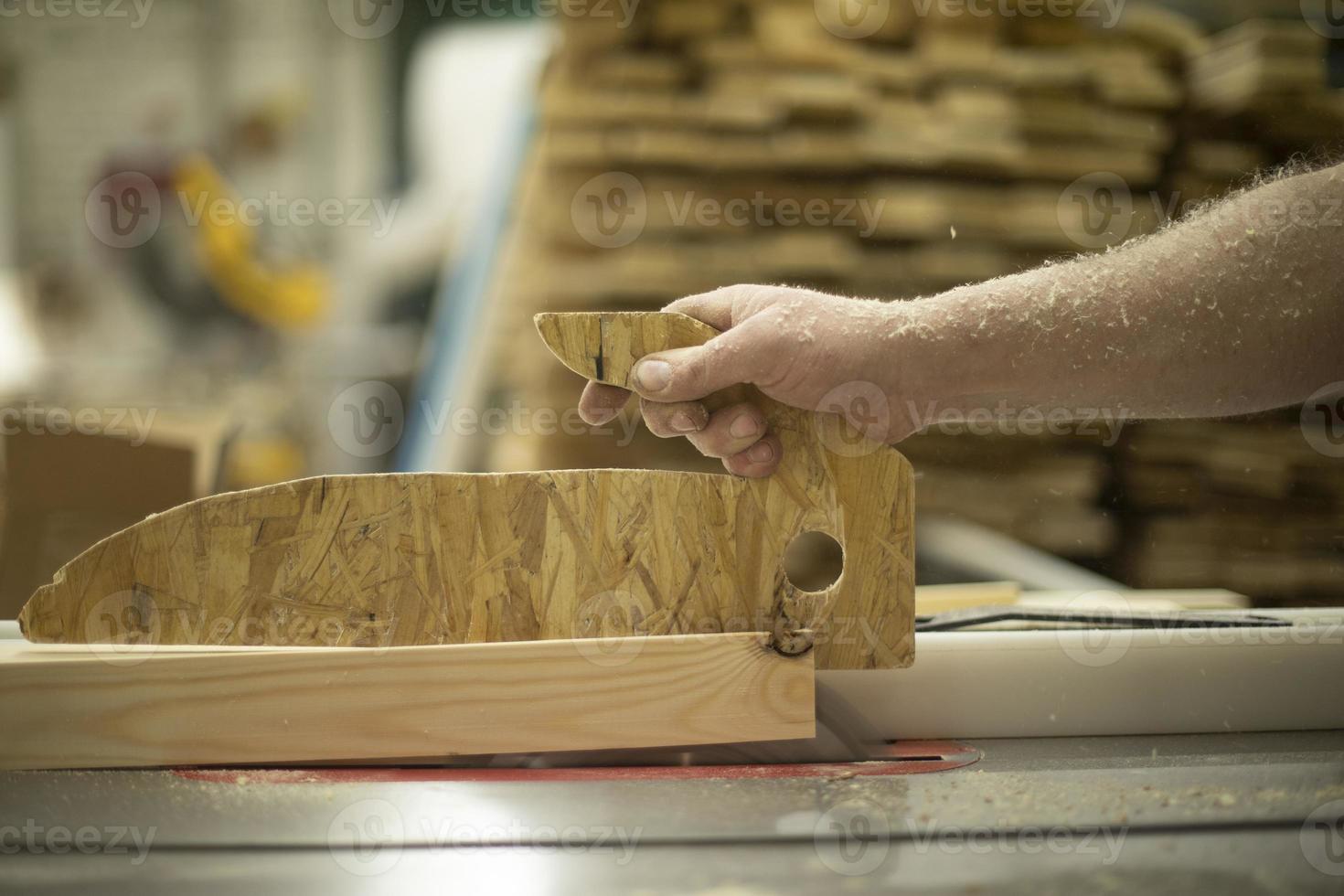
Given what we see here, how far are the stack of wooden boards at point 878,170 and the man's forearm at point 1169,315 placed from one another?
143 cm

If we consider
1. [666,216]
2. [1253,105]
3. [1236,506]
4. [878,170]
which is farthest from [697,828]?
[1253,105]

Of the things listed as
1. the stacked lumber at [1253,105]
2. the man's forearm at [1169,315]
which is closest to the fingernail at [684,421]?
the man's forearm at [1169,315]

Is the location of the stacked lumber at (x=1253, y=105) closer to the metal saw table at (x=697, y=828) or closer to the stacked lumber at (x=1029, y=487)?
the stacked lumber at (x=1029, y=487)

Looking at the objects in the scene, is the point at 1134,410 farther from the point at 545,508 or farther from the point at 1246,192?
the point at 545,508

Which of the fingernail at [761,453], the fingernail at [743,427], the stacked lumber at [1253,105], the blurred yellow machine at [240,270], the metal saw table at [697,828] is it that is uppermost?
the stacked lumber at [1253,105]

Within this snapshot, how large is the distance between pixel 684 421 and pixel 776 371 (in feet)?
0.45

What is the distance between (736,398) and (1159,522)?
1.96m

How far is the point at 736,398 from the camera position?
1.21m

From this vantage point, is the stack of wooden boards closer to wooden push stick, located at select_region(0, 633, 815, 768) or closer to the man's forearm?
the man's forearm

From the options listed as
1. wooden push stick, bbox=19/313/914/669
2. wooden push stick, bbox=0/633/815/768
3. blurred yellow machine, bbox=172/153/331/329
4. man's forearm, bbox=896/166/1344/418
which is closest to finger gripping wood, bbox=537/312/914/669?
wooden push stick, bbox=19/313/914/669

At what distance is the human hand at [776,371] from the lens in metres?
1.15

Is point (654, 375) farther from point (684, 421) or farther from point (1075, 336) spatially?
point (1075, 336)

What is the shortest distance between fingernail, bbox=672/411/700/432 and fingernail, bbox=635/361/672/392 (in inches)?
1.7

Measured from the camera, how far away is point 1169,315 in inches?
45.6
